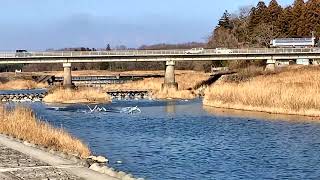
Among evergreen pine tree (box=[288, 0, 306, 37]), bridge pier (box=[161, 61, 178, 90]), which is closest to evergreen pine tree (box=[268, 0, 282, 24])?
evergreen pine tree (box=[288, 0, 306, 37])

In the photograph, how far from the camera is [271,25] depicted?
12675 centimetres

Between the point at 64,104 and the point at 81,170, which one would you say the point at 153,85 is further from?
the point at 81,170

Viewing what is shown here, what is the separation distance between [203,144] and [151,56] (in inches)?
2271

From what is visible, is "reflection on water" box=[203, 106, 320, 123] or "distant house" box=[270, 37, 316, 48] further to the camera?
"distant house" box=[270, 37, 316, 48]

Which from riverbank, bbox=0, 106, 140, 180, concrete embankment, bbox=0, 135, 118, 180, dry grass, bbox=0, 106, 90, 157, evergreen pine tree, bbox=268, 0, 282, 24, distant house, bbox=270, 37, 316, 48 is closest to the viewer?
concrete embankment, bbox=0, 135, 118, 180

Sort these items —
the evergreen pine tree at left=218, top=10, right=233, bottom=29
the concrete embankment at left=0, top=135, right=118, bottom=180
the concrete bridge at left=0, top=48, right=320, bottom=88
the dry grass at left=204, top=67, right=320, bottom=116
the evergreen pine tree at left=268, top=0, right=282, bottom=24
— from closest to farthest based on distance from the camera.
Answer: the concrete embankment at left=0, top=135, right=118, bottom=180 < the dry grass at left=204, top=67, right=320, bottom=116 < the concrete bridge at left=0, top=48, right=320, bottom=88 < the evergreen pine tree at left=268, top=0, right=282, bottom=24 < the evergreen pine tree at left=218, top=10, right=233, bottom=29

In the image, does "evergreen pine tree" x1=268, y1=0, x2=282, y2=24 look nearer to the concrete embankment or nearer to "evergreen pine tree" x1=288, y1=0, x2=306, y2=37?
"evergreen pine tree" x1=288, y1=0, x2=306, y2=37

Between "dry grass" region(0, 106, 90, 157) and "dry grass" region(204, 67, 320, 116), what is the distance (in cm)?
2127

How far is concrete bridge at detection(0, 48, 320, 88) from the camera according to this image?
85875 millimetres

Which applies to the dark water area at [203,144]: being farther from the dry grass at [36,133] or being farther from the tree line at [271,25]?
the tree line at [271,25]

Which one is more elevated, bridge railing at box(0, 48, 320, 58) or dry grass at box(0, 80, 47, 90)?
bridge railing at box(0, 48, 320, 58)

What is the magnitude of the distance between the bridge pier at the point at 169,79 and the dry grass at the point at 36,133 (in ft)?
164


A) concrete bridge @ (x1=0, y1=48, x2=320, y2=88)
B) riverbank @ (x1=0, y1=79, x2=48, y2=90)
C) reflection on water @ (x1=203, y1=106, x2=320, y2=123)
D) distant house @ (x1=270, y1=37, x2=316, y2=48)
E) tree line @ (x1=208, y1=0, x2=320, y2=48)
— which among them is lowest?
riverbank @ (x1=0, y1=79, x2=48, y2=90)

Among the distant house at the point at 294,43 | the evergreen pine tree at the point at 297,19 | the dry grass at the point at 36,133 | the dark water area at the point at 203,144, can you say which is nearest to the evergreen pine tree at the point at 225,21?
the evergreen pine tree at the point at 297,19
